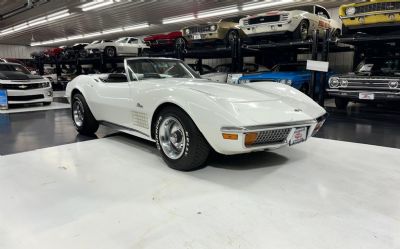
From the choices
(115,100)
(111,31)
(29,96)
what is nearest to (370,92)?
(115,100)

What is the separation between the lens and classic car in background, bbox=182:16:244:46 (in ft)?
30.2

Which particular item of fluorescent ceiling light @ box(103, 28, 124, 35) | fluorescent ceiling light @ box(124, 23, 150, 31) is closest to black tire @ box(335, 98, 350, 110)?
fluorescent ceiling light @ box(124, 23, 150, 31)

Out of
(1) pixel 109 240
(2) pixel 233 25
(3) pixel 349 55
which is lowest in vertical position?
(1) pixel 109 240

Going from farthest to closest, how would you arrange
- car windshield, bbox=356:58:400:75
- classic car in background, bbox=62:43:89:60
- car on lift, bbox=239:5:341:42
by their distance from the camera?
classic car in background, bbox=62:43:89:60 < car on lift, bbox=239:5:341:42 < car windshield, bbox=356:58:400:75

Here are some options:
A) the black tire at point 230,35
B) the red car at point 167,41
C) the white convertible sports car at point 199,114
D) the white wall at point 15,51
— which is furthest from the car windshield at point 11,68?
the white wall at point 15,51

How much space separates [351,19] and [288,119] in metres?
5.05

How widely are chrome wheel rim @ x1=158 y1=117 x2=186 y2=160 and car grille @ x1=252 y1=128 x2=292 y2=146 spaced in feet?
2.54

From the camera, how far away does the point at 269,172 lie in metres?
2.94

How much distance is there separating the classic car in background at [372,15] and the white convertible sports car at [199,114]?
3.96 m

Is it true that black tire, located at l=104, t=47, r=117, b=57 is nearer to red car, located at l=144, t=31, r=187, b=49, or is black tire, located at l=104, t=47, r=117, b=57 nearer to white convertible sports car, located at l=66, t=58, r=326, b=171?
red car, located at l=144, t=31, r=187, b=49

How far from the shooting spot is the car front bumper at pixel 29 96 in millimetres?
7952

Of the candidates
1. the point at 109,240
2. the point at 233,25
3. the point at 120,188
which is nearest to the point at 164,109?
the point at 120,188

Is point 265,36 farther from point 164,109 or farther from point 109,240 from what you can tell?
point 109,240

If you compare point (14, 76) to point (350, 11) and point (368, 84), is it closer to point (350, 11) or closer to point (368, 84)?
point (350, 11)
